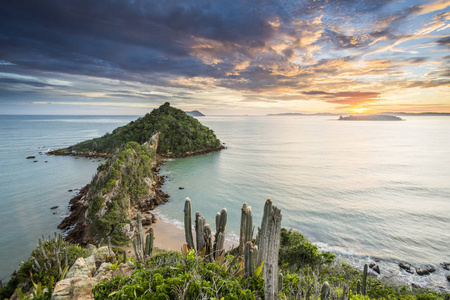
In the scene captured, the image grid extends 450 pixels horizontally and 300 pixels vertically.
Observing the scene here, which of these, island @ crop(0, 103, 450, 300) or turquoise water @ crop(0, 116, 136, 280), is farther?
turquoise water @ crop(0, 116, 136, 280)

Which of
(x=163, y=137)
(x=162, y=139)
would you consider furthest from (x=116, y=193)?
(x=163, y=137)

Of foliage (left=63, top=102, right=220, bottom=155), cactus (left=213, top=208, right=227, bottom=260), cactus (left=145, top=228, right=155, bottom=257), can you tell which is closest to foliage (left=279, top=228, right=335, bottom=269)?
cactus (left=213, top=208, right=227, bottom=260)

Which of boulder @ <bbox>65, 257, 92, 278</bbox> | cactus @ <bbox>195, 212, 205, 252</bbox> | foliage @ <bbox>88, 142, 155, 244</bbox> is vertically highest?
cactus @ <bbox>195, 212, 205, 252</bbox>

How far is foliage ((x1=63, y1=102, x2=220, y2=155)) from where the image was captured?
51.8 m

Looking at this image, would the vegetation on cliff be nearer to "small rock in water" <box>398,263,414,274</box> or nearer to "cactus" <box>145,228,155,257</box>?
"cactus" <box>145,228,155,257</box>

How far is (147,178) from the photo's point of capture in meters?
28.1

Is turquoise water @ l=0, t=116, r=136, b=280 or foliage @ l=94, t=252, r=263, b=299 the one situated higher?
foliage @ l=94, t=252, r=263, b=299

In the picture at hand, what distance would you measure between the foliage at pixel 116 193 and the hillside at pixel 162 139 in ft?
74.7

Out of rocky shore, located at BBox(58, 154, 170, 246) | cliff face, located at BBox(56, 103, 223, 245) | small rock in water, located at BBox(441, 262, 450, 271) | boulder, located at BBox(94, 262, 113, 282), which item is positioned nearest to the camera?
boulder, located at BBox(94, 262, 113, 282)

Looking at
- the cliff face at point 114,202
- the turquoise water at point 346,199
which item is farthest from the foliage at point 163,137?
the cliff face at point 114,202

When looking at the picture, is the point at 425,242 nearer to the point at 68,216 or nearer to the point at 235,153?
the point at 68,216

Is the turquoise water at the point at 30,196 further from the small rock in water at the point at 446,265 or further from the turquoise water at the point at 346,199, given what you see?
the small rock in water at the point at 446,265

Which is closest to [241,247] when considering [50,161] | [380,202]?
[380,202]

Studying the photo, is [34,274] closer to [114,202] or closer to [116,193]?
[114,202]
